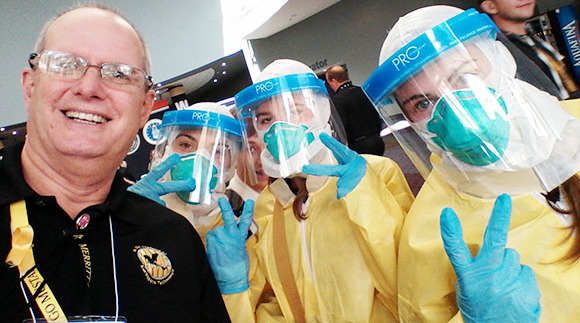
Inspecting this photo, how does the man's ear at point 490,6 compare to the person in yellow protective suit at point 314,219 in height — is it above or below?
above

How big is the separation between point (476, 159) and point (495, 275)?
1.04 ft

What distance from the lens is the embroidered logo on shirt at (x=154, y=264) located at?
1.30 m

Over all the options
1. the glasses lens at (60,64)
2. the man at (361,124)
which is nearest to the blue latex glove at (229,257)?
the glasses lens at (60,64)

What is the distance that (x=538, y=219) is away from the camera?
108 centimetres

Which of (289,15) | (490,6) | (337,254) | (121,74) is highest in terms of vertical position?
(289,15)

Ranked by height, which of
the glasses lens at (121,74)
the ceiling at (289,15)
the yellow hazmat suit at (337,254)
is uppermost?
the ceiling at (289,15)

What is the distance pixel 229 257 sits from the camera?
1.60 metres

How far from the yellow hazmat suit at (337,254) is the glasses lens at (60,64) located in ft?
2.97

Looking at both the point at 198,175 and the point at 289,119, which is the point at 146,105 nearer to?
the point at 198,175

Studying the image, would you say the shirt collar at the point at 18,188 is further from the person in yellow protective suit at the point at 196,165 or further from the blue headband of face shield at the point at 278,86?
the blue headband of face shield at the point at 278,86

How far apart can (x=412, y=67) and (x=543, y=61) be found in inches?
41.6

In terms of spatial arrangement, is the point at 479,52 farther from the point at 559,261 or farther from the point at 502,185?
the point at 559,261

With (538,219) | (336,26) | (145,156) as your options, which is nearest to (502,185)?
(538,219)

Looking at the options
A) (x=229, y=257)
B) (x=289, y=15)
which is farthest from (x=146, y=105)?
(x=289, y=15)
